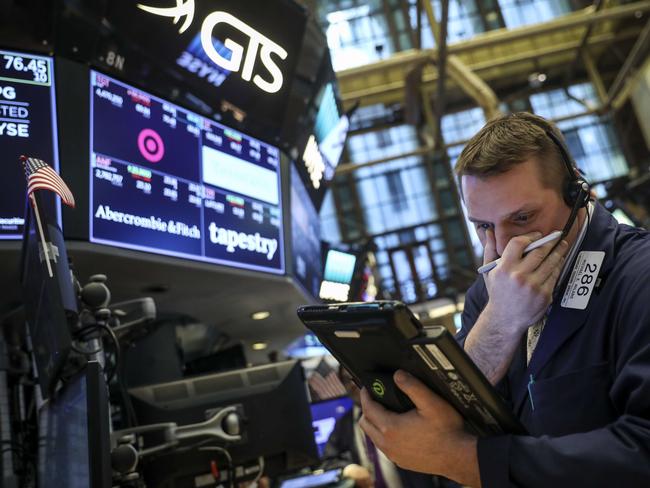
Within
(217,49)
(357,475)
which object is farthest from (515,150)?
(217,49)

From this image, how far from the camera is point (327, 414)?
14.3 feet

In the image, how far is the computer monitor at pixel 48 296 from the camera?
180 cm

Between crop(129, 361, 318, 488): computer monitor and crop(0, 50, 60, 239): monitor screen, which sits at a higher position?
crop(0, 50, 60, 239): monitor screen

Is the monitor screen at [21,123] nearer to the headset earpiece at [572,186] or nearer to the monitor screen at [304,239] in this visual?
the monitor screen at [304,239]

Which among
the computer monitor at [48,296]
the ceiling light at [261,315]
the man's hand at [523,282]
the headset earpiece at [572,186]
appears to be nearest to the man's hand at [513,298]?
the man's hand at [523,282]

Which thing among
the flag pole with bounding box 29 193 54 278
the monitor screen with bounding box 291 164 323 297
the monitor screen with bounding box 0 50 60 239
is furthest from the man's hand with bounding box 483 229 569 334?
the monitor screen with bounding box 291 164 323 297

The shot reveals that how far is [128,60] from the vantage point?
3.47 m

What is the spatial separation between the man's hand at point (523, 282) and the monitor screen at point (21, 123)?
2138mm

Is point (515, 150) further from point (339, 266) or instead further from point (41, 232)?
point (339, 266)

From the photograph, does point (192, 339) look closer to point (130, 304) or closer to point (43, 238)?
point (130, 304)

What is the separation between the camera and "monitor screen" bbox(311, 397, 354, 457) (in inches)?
169

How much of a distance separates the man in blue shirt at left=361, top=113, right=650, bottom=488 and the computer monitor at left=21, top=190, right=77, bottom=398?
951mm

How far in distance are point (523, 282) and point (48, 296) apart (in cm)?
129

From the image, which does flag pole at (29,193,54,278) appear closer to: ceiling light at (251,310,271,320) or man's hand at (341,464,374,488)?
man's hand at (341,464,374,488)
